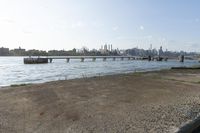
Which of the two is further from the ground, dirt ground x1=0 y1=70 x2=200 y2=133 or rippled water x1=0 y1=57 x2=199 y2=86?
dirt ground x1=0 y1=70 x2=200 y2=133

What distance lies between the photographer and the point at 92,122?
1356cm

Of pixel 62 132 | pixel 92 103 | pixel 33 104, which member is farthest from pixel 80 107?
pixel 62 132

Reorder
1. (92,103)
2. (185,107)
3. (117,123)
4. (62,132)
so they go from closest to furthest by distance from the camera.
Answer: (62,132) → (117,123) → (185,107) → (92,103)

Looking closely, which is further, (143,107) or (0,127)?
(143,107)

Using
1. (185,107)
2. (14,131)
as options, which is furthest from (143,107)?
(14,131)

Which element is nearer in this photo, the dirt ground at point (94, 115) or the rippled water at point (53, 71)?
the dirt ground at point (94, 115)

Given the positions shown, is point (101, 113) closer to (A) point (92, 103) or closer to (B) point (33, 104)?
(A) point (92, 103)

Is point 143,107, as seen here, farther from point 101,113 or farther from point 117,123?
point 117,123

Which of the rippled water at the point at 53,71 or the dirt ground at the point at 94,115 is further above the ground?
the dirt ground at the point at 94,115

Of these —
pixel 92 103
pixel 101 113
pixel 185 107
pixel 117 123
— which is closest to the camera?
pixel 117 123

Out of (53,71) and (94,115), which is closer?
(94,115)

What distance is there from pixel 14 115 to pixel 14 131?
3.21m

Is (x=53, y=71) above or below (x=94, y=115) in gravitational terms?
below

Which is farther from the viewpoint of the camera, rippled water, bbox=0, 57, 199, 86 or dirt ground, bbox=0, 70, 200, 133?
rippled water, bbox=0, 57, 199, 86
